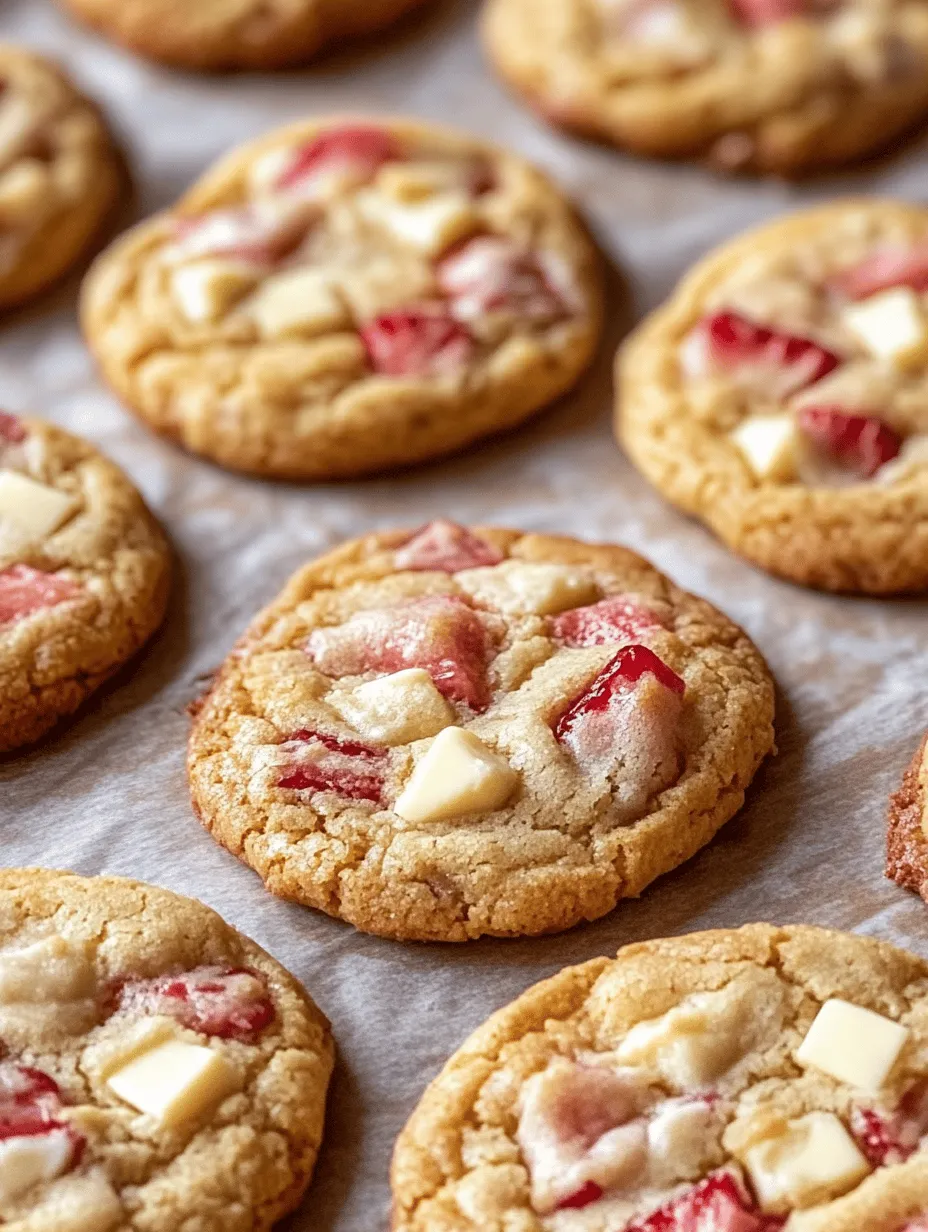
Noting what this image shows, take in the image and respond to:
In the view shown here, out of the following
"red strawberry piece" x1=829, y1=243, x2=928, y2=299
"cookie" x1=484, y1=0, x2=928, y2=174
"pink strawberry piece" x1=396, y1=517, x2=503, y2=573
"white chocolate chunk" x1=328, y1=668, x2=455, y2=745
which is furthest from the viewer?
"cookie" x1=484, y1=0, x2=928, y2=174

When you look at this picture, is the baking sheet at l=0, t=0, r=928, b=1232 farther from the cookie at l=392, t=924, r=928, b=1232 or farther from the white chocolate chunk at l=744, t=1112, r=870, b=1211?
the white chocolate chunk at l=744, t=1112, r=870, b=1211

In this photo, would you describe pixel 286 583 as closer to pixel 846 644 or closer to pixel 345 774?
pixel 345 774

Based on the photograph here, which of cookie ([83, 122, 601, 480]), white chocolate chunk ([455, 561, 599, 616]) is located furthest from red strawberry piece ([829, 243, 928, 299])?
white chocolate chunk ([455, 561, 599, 616])

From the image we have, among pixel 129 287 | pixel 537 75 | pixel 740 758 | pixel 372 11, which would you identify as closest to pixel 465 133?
pixel 537 75

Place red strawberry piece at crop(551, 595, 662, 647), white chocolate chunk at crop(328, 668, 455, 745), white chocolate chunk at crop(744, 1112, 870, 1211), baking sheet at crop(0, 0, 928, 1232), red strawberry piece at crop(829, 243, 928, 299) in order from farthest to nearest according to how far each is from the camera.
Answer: red strawberry piece at crop(829, 243, 928, 299)
red strawberry piece at crop(551, 595, 662, 647)
white chocolate chunk at crop(328, 668, 455, 745)
baking sheet at crop(0, 0, 928, 1232)
white chocolate chunk at crop(744, 1112, 870, 1211)

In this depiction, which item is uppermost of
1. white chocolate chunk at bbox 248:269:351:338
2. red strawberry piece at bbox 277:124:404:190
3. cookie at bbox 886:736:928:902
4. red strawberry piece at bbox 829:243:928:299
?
red strawberry piece at bbox 277:124:404:190

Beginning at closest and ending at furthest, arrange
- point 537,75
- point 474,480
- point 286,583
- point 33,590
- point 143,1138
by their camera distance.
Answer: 1. point 143,1138
2. point 33,590
3. point 286,583
4. point 474,480
5. point 537,75

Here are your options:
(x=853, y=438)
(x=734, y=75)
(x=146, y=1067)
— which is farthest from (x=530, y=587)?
(x=734, y=75)
